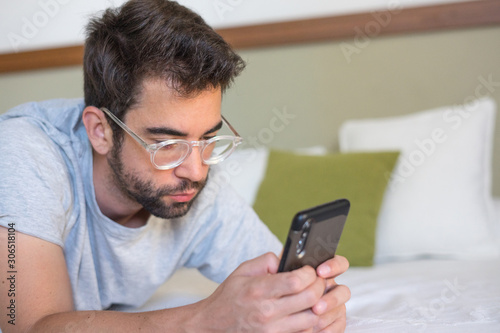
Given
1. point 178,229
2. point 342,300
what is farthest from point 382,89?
point 342,300

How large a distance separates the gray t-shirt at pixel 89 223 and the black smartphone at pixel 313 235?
437 millimetres

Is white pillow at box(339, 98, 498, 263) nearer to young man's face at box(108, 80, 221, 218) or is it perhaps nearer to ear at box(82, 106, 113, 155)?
young man's face at box(108, 80, 221, 218)

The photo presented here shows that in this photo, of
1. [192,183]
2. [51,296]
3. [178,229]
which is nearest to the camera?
[51,296]

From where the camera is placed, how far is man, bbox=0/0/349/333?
87 centimetres

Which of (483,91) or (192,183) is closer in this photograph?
(192,183)

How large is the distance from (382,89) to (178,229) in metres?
1.27

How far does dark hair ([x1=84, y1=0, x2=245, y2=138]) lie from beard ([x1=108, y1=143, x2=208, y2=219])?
8cm

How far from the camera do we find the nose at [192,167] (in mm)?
1074

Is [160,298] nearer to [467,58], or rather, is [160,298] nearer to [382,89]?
[382,89]

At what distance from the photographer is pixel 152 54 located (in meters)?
1.09

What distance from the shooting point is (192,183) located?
111cm

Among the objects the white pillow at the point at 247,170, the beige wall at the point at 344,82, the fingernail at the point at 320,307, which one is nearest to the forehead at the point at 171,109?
the fingernail at the point at 320,307

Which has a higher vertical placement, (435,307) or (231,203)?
(231,203)

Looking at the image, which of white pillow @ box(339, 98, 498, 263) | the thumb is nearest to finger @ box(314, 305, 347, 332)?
the thumb
